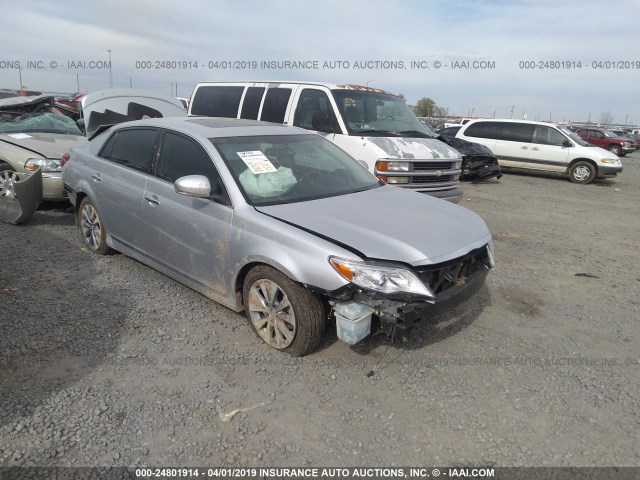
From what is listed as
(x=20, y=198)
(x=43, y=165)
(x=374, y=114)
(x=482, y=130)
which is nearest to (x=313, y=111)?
(x=374, y=114)

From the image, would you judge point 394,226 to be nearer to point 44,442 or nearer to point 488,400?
point 488,400

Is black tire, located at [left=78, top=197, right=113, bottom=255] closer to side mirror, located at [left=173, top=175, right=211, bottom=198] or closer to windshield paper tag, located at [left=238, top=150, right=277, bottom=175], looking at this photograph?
side mirror, located at [left=173, top=175, right=211, bottom=198]

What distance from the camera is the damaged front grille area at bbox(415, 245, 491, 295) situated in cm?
285

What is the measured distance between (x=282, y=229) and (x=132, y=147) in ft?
7.21

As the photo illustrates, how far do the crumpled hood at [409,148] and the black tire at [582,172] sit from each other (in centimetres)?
861

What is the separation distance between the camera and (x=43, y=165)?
19.8 ft

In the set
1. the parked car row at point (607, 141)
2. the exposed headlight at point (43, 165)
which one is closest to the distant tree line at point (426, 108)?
the parked car row at point (607, 141)

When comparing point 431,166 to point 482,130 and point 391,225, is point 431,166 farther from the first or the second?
point 482,130

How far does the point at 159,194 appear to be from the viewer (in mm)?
3826

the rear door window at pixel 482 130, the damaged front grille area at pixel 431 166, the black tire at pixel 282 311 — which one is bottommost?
the black tire at pixel 282 311

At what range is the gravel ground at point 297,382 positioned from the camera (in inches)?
93.8

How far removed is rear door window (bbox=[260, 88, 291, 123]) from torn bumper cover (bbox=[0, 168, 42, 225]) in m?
3.30

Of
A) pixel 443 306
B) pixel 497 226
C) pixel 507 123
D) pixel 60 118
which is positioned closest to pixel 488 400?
pixel 443 306

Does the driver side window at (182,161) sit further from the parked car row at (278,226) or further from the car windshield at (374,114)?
the car windshield at (374,114)
